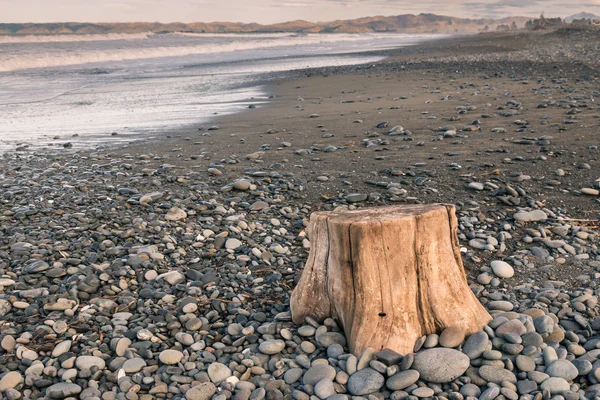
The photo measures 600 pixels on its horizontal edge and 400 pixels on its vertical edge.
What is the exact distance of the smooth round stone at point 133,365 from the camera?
335 cm

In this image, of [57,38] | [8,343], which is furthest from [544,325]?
[57,38]

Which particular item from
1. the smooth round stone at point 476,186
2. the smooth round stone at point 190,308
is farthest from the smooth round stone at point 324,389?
the smooth round stone at point 476,186

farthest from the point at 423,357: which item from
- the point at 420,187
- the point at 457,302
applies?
the point at 420,187

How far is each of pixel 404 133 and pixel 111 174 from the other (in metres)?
4.97

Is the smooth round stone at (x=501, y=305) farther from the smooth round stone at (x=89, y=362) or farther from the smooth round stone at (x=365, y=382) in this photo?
the smooth round stone at (x=89, y=362)

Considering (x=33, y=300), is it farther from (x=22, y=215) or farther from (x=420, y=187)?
(x=420, y=187)

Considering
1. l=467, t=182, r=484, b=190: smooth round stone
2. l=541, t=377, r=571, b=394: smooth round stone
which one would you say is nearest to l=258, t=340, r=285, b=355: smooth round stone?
l=541, t=377, r=571, b=394: smooth round stone

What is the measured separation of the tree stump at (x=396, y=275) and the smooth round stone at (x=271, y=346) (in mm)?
444

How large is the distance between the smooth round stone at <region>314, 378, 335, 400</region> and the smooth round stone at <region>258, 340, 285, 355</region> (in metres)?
0.45

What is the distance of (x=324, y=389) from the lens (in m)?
3.09

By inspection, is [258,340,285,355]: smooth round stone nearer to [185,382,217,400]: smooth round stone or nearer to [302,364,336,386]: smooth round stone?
[302,364,336,386]: smooth round stone

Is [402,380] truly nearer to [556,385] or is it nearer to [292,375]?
[292,375]

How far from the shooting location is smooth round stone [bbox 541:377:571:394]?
3027 mm

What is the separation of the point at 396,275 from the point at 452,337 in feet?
1.75
